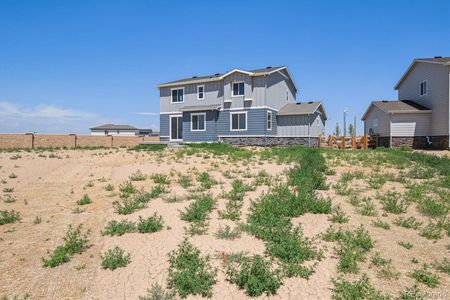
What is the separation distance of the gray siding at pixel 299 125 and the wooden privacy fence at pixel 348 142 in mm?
1628

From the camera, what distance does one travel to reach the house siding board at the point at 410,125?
954 inches

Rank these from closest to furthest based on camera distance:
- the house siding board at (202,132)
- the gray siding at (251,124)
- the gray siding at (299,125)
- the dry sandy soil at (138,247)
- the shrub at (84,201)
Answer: the dry sandy soil at (138,247) → the shrub at (84,201) → the gray siding at (251,124) → the gray siding at (299,125) → the house siding board at (202,132)

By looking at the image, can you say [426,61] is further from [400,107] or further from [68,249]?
[68,249]

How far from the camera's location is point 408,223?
20.0ft

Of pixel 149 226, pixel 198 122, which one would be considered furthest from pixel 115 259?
pixel 198 122

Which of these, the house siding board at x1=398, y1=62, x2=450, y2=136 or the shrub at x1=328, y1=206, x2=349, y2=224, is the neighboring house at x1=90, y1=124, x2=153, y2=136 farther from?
the shrub at x1=328, y1=206, x2=349, y2=224

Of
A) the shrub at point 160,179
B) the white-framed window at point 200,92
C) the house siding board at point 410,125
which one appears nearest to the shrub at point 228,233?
the shrub at point 160,179

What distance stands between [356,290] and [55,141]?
3453 cm

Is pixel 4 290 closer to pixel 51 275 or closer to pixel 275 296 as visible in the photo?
pixel 51 275

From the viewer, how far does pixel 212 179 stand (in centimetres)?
1037

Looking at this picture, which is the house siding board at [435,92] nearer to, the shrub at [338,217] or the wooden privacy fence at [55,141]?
the shrub at [338,217]

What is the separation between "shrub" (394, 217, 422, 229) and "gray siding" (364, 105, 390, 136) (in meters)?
22.1

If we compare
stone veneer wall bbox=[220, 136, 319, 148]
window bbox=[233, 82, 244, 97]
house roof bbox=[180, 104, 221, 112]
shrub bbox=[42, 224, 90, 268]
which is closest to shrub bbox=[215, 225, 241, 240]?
shrub bbox=[42, 224, 90, 268]

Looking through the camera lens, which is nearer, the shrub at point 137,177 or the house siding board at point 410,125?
the shrub at point 137,177
